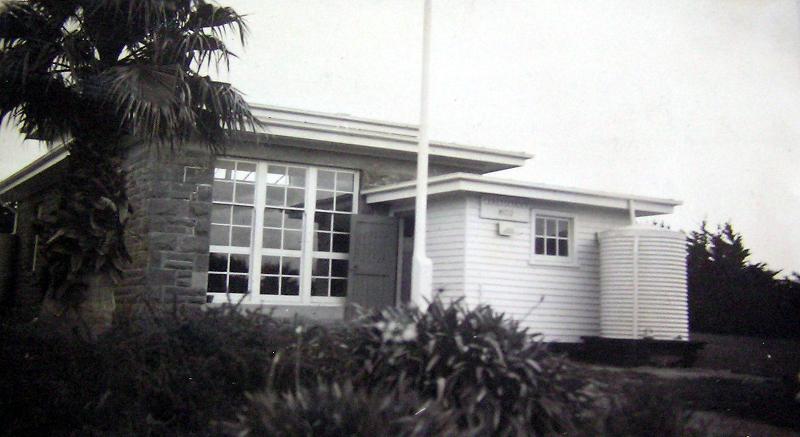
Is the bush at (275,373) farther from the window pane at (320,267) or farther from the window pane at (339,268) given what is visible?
the window pane at (339,268)

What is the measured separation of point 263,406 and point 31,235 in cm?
1836

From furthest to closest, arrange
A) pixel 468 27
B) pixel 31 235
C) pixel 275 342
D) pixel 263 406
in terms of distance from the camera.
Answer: pixel 31 235
pixel 468 27
pixel 275 342
pixel 263 406

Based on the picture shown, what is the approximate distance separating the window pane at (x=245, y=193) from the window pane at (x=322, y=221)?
1176 mm

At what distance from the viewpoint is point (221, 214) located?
12.5 meters

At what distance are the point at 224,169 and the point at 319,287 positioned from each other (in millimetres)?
2530

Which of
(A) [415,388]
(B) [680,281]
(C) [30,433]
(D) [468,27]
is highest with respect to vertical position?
(D) [468,27]

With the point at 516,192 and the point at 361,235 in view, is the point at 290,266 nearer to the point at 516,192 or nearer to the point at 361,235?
the point at 361,235

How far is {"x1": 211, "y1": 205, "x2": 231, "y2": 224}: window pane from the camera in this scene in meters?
12.4

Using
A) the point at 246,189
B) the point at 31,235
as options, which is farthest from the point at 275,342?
the point at 31,235

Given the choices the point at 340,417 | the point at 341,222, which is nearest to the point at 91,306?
the point at 341,222

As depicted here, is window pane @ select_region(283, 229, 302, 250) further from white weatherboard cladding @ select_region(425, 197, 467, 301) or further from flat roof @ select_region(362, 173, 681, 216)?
white weatherboard cladding @ select_region(425, 197, 467, 301)

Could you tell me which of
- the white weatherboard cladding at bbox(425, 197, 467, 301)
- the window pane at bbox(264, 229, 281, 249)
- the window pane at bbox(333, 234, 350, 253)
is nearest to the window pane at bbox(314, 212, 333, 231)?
the window pane at bbox(333, 234, 350, 253)

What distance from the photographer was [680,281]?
12.8m

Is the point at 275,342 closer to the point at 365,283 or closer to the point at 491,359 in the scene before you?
the point at 491,359
